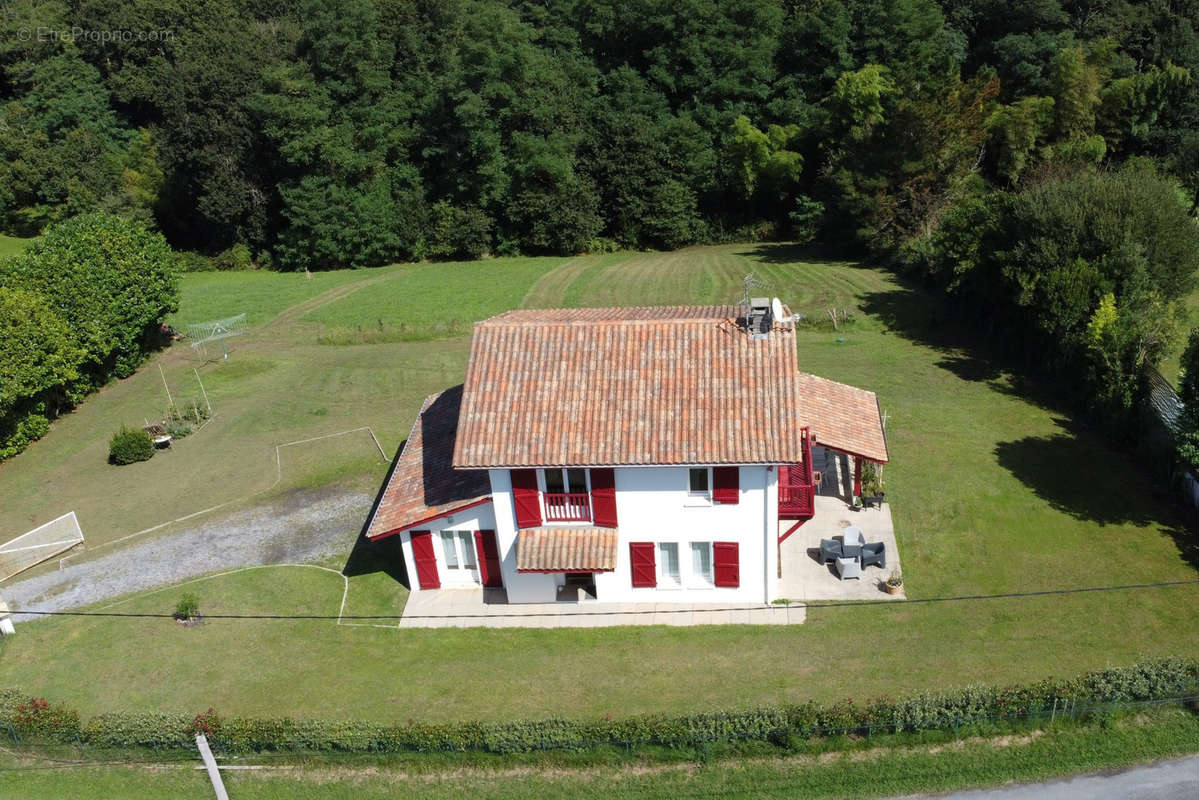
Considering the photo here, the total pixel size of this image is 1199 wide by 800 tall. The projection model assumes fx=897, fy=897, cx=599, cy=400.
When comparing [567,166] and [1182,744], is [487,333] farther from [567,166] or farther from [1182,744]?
[567,166]

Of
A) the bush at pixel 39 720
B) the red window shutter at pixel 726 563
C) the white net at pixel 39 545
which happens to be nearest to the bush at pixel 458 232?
the white net at pixel 39 545

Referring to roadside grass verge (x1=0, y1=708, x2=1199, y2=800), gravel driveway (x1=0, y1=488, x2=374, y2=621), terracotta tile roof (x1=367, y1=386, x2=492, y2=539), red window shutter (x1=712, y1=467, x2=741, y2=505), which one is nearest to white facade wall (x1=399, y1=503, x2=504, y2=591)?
terracotta tile roof (x1=367, y1=386, x2=492, y2=539)

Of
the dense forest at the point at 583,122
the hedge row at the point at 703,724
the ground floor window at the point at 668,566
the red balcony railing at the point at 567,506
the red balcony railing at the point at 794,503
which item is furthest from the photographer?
the dense forest at the point at 583,122

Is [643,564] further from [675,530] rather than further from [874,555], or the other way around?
[874,555]

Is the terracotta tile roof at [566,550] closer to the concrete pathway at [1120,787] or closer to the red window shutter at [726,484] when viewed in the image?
the red window shutter at [726,484]

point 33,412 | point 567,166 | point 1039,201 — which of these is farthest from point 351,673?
point 567,166

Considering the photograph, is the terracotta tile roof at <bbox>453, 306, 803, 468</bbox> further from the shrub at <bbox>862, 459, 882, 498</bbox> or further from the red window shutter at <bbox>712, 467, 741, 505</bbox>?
the shrub at <bbox>862, 459, 882, 498</bbox>

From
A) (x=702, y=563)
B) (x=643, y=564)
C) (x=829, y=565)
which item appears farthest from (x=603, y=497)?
(x=829, y=565)
